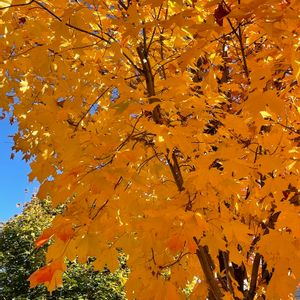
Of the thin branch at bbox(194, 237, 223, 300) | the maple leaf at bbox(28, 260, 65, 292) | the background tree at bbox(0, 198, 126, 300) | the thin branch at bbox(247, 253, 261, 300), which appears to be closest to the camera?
the maple leaf at bbox(28, 260, 65, 292)

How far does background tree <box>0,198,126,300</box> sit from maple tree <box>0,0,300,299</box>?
5.94 meters

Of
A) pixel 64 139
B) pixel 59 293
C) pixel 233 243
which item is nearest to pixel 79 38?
pixel 64 139

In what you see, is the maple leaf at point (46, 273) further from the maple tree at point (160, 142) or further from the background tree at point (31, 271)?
the background tree at point (31, 271)

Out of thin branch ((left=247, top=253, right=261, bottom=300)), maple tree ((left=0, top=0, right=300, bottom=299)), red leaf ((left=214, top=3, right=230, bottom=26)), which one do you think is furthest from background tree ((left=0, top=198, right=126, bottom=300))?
red leaf ((left=214, top=3, right=230, bottom=26))

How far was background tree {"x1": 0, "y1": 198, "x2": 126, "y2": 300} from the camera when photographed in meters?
8.20

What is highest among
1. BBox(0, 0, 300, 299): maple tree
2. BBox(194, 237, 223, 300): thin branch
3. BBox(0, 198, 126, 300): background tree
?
BBox(0, 198, 126, 300): background tree

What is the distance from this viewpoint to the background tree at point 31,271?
8.20 metres

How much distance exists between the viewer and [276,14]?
1.35m

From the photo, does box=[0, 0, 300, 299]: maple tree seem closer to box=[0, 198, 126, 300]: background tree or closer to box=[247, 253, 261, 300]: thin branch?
box=[247, 253, 261, 300]: thin branch

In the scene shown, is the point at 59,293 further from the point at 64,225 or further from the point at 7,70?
the point at 64,225

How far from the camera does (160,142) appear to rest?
5.85 feet

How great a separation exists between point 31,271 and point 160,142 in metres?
7.66

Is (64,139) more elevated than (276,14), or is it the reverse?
(64,139)

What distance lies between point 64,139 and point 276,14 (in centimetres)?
138
